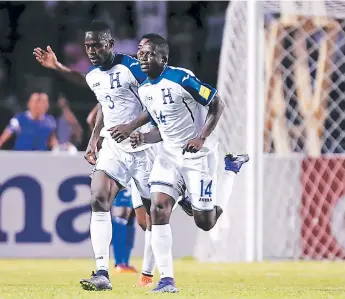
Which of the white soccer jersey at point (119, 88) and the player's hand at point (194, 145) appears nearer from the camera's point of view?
the player's hand at point (194, 145)

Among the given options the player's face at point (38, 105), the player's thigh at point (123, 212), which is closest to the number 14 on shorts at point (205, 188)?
the player's thigh at point (123, 212)

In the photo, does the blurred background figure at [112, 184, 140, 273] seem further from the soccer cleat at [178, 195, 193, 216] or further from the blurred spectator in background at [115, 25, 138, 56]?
the blurred spectator in background at [115, 25, 138, 56]

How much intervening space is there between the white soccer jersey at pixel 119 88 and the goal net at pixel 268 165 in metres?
4.03

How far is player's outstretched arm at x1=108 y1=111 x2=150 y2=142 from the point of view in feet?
29.2

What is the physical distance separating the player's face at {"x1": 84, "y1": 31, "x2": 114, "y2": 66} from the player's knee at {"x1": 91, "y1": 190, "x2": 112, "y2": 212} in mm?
940

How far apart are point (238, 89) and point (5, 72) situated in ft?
21.9

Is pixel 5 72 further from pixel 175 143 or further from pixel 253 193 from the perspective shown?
pixel 175 143

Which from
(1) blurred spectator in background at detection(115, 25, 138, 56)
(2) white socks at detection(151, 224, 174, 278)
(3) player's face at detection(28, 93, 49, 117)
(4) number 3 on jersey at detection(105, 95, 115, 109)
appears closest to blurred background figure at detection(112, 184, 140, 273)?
(4) number 3 on jersey at detection(105, 95, 115, 109)

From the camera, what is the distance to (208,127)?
28.5 ft

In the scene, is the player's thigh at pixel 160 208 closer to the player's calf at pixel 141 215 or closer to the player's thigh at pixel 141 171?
the player's thigh at pixel 141 171

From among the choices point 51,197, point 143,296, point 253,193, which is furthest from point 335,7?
point 143,296

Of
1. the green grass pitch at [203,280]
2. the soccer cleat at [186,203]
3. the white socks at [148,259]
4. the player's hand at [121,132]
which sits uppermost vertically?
the player's hand at [121,132]

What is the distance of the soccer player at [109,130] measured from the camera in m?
8.99

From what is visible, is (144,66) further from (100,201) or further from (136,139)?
(100,201)
